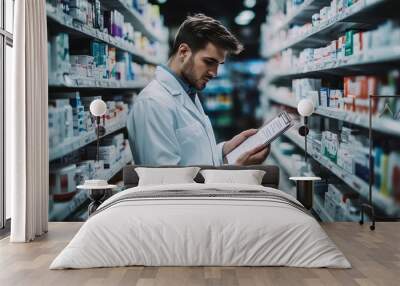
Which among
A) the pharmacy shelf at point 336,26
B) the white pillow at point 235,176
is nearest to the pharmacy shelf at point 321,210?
the white pillow at point 235,176

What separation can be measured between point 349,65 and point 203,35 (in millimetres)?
1508

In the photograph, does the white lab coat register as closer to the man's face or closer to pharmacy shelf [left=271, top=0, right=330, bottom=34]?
the man's face

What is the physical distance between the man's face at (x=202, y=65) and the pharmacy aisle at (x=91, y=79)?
288mm

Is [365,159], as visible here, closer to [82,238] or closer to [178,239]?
[178,239]

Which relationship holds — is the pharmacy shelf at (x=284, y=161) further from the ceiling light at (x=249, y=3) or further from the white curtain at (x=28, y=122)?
the white curtain at (x=28, y=122)

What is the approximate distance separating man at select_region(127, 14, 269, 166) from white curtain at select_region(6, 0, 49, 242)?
3.67ft

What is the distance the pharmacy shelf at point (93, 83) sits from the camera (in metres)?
6.49

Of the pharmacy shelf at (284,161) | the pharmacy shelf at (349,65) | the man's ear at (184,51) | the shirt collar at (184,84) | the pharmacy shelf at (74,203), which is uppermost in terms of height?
the man's ear at (184,51)

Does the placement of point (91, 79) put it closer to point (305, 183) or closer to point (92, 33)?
point (92, 33)

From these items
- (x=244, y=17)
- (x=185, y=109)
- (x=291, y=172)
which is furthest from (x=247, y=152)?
(x=244, y=17)

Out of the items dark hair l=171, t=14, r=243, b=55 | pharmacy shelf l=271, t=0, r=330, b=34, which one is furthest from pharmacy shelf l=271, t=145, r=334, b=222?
pharmacy shelf l=271, t=0, r=330, b=34

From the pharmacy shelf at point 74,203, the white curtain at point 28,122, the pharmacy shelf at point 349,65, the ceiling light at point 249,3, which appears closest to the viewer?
the white curtain at point 28,122

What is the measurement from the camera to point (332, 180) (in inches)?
270

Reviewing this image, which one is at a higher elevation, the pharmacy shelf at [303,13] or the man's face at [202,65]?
the pharmacy shelf at [303,13]
